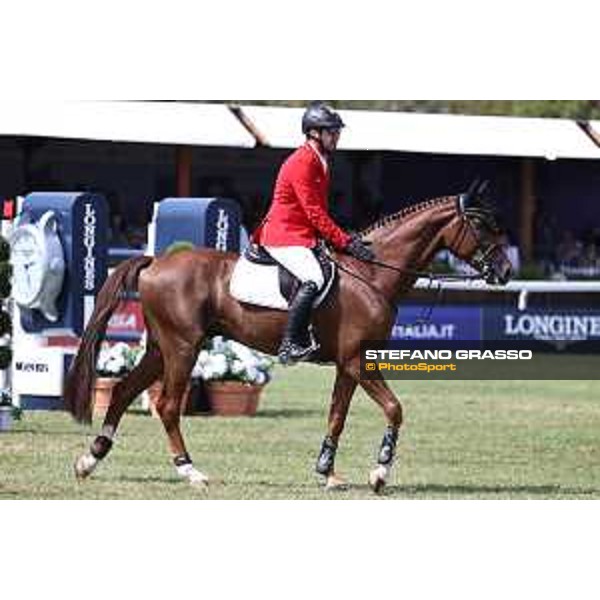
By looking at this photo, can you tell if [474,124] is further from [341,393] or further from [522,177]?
[341,393]

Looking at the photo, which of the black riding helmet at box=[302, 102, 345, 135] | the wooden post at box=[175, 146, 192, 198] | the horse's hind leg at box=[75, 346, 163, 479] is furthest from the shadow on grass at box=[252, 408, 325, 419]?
the wooden post at box=[175, 146, 192, 198]

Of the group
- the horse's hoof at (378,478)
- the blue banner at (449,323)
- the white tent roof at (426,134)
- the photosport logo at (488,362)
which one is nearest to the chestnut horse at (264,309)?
the horse's hoof at (378,478)

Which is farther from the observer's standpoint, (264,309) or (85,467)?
(264,309)

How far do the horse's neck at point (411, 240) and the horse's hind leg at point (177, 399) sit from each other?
1.22 m

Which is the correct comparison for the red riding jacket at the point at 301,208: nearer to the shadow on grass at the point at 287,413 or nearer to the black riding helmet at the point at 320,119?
the black riding helmet at the point at 320,119

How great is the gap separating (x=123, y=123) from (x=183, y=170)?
123 inches

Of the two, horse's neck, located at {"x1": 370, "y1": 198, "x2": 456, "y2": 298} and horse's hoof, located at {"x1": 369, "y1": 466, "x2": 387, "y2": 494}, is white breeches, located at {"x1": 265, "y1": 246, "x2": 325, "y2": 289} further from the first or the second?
horse's hoof, located at {"x1": 369, "y1": 466, "x2": 387, "y2": 494}

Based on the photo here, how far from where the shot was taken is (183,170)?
2453 centimetres

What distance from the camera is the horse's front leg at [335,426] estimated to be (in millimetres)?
11656

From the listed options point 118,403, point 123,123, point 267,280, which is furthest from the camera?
point 123,123

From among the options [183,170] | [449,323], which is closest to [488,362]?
[449,323]

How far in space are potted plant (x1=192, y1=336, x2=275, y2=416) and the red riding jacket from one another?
177 inches

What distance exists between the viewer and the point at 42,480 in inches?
460

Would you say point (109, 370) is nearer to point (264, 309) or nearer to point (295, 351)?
point (264, 309)
